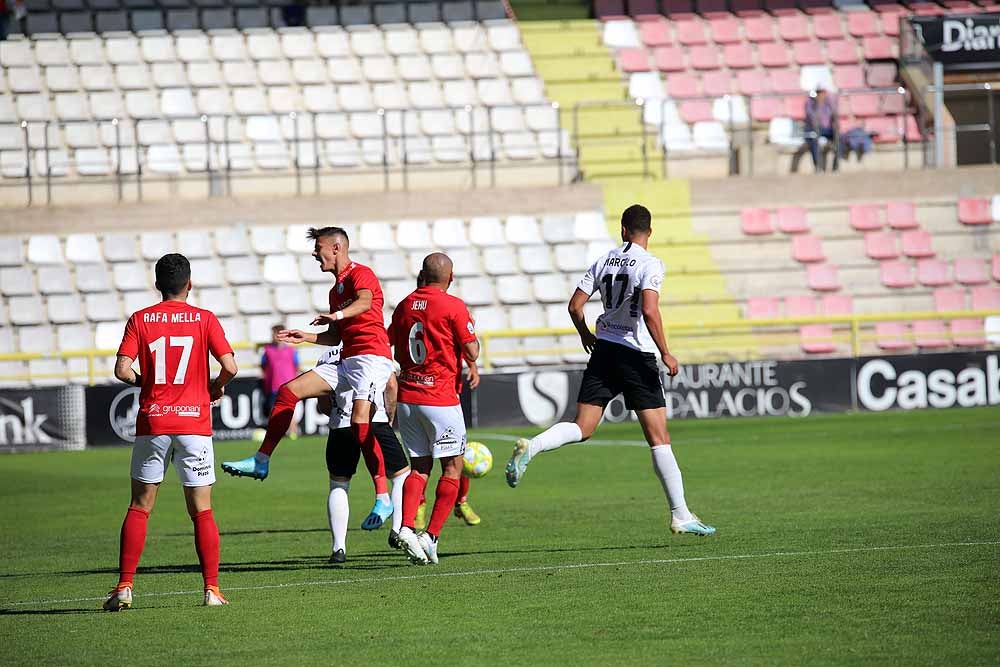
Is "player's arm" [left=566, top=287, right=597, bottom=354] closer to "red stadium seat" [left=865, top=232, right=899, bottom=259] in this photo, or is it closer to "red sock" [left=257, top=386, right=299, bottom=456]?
"red sock" [left=257, top=386, right=299, bottom=456]

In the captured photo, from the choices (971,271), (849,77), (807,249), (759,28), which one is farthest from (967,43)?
(807,249)

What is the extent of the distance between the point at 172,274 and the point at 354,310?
6.00 ft

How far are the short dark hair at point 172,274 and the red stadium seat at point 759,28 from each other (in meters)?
25.2

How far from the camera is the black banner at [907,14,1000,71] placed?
1112 inches

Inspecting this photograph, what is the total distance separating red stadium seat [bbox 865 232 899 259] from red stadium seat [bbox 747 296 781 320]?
231 cm

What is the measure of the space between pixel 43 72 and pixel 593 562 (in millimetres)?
22295

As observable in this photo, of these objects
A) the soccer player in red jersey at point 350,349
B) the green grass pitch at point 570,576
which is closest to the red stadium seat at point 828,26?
the green grass pitch at point 570,576

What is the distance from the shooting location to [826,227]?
27.8 m

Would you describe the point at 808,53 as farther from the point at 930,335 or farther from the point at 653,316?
the point at 653,316

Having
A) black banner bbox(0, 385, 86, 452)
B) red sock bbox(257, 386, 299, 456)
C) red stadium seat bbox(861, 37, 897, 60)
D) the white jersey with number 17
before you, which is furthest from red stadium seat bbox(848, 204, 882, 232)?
red sock bbox(257, 386, 299, 456)

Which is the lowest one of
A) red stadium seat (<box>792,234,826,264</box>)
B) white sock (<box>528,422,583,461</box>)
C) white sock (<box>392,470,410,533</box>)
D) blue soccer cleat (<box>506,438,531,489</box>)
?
white sock (<box>392,470,410,533</box>)

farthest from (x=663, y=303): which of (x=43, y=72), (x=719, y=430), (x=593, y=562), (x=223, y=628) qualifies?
(x=223, y=628)

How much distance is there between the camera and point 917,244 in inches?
1089

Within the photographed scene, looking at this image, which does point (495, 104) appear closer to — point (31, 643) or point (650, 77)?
point (650, 77)
